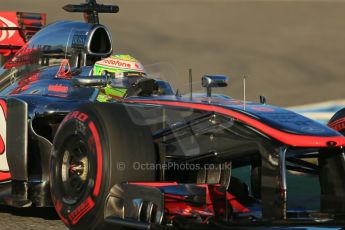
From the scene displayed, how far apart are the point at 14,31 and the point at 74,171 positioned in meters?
3.48

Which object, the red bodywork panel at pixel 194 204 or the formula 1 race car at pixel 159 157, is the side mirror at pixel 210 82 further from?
the red bodywork panel at pixel 194 204

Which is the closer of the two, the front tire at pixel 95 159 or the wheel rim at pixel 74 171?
the front tire at pixel 95 159

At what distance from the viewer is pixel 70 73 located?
24.6 feet

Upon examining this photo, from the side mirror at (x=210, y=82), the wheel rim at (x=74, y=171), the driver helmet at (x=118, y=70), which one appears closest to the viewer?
the wheel rim at (x=74, y=171)

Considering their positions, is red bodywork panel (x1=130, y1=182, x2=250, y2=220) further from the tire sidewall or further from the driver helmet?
the driver helmet

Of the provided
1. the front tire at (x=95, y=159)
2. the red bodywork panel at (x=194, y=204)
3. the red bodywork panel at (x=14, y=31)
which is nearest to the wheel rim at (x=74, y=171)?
the front tire at (x=95, y=159)

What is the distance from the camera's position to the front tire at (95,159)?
5426mm

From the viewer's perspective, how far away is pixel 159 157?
5766 mm

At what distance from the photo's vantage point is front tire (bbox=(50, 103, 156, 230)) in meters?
5.43

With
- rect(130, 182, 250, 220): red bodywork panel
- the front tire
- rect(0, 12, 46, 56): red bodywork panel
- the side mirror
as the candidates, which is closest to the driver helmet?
the side mirror

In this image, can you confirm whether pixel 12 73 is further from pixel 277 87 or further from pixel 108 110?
pixel 277 87

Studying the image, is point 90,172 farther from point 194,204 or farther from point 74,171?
point 194,204

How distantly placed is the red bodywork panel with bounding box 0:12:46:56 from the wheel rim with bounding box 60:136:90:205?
10.5ft

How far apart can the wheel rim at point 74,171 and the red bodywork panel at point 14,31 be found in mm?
3197
